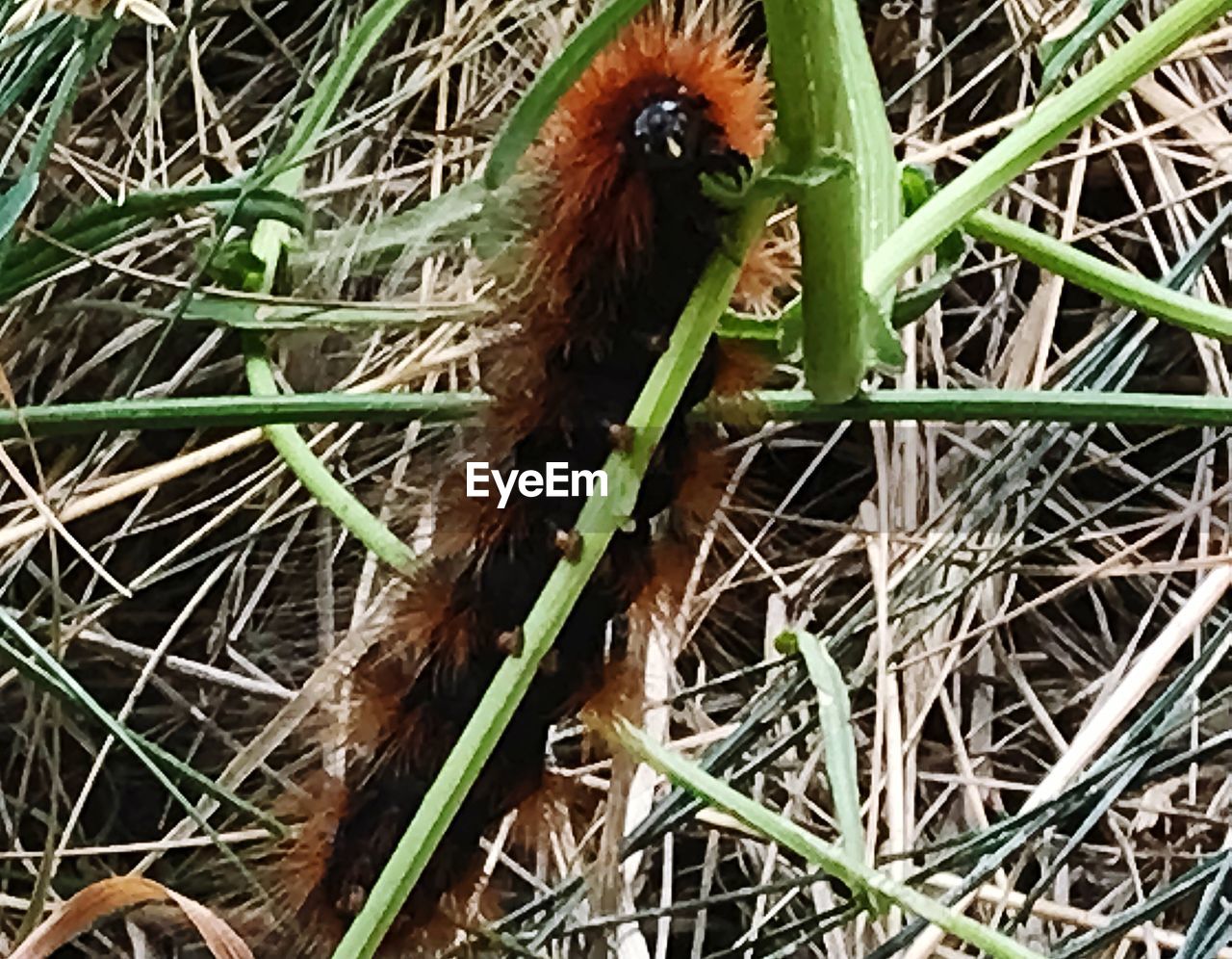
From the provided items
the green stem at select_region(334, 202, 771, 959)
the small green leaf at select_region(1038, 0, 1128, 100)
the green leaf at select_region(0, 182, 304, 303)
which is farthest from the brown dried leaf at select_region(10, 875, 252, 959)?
the small green leaf at select_region(1038, 0, 1128, 100)

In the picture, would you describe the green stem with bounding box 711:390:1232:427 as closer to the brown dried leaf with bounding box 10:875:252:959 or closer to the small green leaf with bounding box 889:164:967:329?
the small green leaf with bounding box 889:164:967:329

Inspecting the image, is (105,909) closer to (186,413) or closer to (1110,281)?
(186,413)

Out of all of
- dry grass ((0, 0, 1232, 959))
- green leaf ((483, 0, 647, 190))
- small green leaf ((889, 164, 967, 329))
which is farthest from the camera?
dry grass ((0, 0, 1232, 959))

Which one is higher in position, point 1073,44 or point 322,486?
point 1073,44

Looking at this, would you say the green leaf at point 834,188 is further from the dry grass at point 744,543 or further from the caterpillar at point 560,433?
the dry grass at point 744,543

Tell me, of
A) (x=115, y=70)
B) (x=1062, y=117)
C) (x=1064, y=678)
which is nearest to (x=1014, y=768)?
(x=1064, y=678)

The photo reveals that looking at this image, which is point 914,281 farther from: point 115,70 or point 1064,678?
point 115,70

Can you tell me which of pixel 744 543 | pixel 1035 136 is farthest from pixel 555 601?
pixel 744 543
